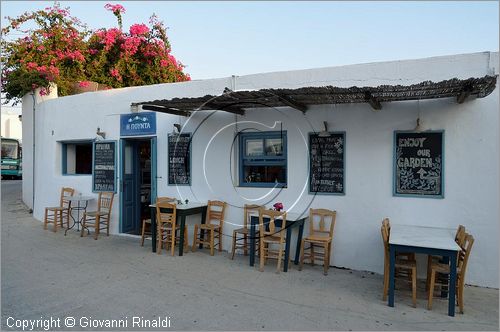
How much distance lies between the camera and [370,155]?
5.40 m

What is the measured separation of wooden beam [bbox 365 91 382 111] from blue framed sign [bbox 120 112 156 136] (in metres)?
3.92

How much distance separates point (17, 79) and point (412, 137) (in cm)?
924

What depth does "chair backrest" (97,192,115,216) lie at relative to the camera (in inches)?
301

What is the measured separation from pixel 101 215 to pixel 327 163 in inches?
175

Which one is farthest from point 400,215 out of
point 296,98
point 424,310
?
point 296,98

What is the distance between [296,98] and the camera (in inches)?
204

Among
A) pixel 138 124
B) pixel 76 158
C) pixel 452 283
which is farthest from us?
pixel 76 158

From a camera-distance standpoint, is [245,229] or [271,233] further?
[245,229]

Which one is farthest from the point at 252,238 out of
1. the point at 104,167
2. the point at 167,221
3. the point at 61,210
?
the point at 61,210

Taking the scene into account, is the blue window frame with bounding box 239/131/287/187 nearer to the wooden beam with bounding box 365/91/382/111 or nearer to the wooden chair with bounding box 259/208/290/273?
the wooden chair with bounding box 259/208/290/273

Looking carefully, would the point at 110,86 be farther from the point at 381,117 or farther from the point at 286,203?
the point at 381,117

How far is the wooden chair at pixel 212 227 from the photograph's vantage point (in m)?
6.23

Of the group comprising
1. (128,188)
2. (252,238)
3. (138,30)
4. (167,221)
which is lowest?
(252,238)

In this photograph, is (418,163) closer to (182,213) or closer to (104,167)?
(182,213)
